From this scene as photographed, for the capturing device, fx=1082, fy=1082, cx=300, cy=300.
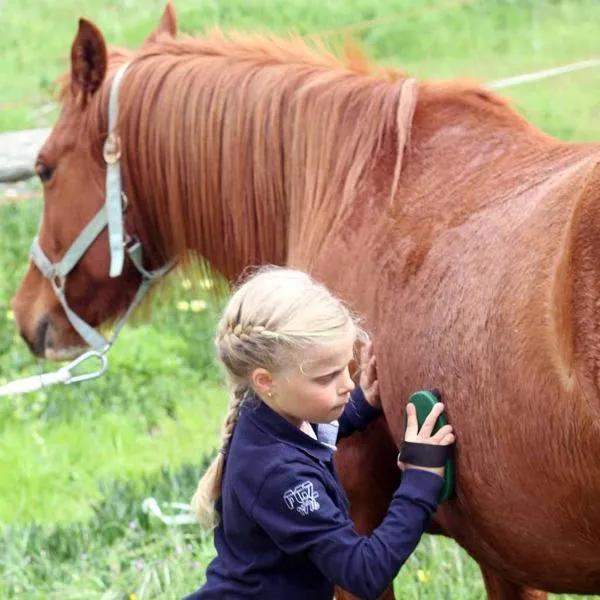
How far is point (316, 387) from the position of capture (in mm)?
1867

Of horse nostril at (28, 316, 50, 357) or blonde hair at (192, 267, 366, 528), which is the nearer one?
blonde hair at (192, 267, 366, 528)

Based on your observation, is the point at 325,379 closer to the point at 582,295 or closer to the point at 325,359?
the point at 325,359

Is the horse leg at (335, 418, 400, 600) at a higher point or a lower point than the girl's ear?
lower

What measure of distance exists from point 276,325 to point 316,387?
0.13 m

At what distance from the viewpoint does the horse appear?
1675 mm

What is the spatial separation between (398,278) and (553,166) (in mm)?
368

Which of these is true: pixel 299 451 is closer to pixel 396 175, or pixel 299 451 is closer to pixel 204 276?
pixel 396 175

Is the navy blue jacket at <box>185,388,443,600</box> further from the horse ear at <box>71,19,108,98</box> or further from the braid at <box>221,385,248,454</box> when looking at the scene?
the horse ear at <box>71,19,108,98</box>

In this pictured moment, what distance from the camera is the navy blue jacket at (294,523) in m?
1.83

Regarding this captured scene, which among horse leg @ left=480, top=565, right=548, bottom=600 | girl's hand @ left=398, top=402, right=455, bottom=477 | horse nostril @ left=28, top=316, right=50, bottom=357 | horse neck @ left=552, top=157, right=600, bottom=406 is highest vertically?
horse neck @ left=552, top=157, right=600, bottom=406

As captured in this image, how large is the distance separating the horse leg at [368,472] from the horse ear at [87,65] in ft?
4.32

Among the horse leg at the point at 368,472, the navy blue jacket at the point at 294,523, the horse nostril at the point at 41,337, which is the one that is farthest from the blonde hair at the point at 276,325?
the horse nostril at the point at 41,337

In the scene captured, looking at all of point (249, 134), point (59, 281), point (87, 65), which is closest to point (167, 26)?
point (87, 65)

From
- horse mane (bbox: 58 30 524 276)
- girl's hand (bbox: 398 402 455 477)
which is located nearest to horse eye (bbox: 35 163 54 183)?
horse mane (bbox: 58 30 524 276)
